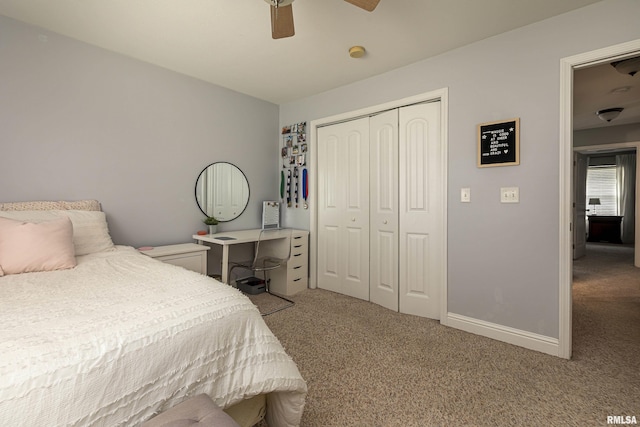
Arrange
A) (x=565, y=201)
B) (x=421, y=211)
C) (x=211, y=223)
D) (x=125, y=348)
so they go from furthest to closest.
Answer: (x=211, y=223)
(x=421, y=211)
(x=565, y=201)
(x=125, y=348)

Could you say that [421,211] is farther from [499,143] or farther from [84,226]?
[84,226]

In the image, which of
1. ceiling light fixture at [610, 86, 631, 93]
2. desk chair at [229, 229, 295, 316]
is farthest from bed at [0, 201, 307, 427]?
ceiling light fixture at [610, 86, 631, 93]

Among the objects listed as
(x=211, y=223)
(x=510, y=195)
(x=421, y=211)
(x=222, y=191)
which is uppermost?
(x=222, y=191)

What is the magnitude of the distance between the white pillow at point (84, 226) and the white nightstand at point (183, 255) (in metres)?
0.33

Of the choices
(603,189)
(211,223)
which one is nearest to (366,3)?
(211,223)

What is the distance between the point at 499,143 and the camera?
7.37 ft

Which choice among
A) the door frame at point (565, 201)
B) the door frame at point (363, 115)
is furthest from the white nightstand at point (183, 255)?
the door frame at point (565, 201)

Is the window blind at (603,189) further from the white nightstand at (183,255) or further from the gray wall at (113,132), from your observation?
the white nightstand at (183,255)

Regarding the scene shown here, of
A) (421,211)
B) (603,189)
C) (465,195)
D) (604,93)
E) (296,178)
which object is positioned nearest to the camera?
(465,195)

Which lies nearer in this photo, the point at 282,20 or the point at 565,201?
the point at 282,20

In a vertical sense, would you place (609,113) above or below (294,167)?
above

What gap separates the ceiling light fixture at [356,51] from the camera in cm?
242

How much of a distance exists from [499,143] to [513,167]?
0.21 metres

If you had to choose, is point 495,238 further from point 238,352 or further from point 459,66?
point 238,352
